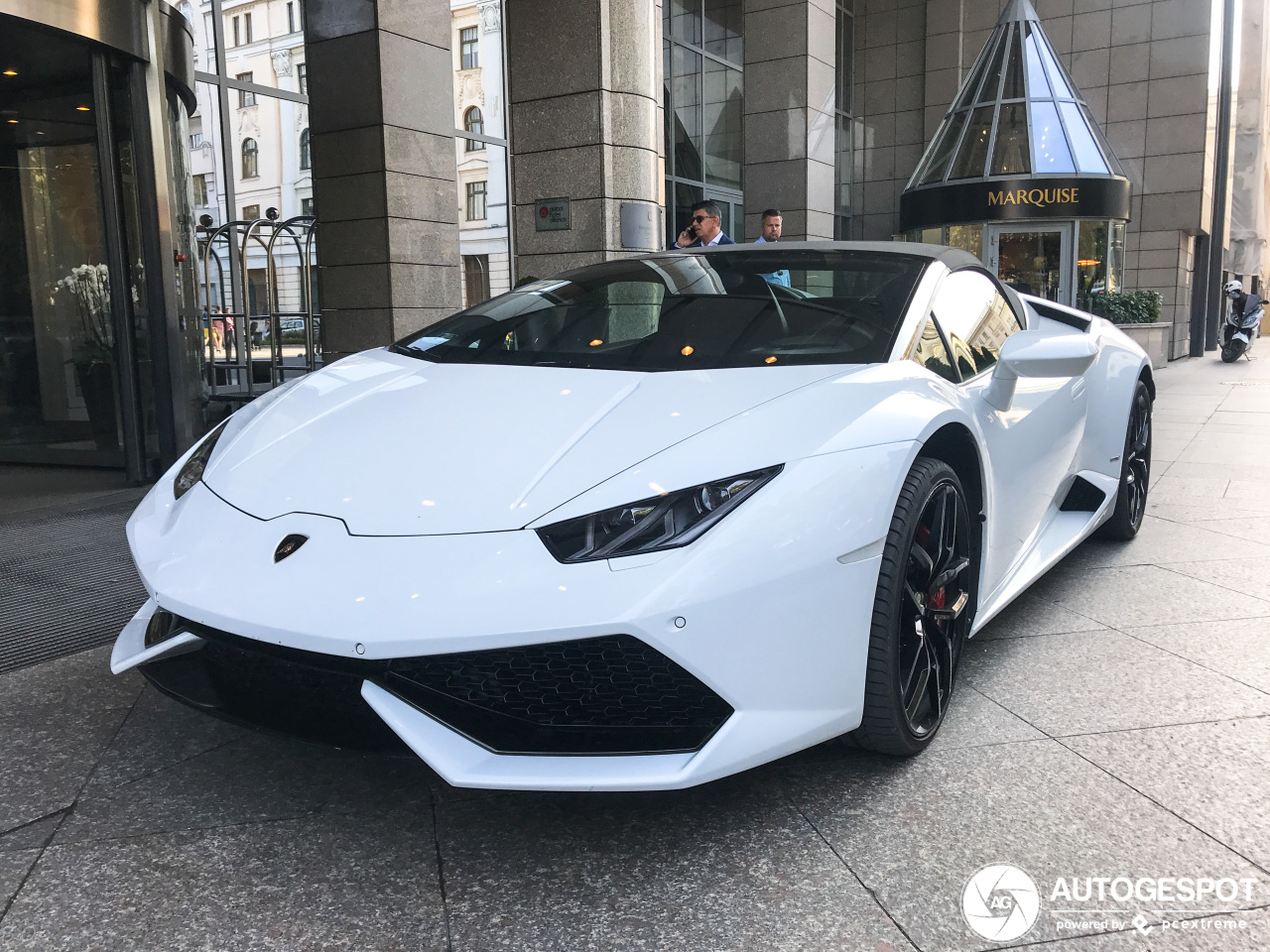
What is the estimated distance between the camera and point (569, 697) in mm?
2000

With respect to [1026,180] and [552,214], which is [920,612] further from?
[1026,180]

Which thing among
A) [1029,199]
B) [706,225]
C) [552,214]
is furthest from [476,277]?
[1029,199]

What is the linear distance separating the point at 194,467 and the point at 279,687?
87 centimetres

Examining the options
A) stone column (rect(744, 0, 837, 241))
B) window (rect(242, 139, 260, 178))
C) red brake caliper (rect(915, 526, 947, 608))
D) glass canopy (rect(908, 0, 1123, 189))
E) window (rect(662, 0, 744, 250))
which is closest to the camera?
red brake caliper (rect(915, 526, 947, 608))

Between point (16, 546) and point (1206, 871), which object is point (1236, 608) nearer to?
point (1206, 871)

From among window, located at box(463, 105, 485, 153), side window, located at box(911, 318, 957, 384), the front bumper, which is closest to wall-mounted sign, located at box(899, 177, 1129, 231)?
window, located at box(463, 105, 485, 153)

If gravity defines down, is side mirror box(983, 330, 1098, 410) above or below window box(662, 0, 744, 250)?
below

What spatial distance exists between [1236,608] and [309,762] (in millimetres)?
3254

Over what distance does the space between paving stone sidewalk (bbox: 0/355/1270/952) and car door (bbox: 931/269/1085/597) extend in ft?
1.50

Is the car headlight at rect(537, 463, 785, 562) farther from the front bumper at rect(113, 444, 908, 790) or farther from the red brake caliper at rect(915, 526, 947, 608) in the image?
the red brake caliper at rect(915, 526, 947, 608)

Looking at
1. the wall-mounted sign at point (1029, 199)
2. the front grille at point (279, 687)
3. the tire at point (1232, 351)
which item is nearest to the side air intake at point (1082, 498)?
the front grille at point (279, 687)

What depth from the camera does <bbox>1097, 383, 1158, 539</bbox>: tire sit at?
183 inches

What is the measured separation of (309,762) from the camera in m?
2.58

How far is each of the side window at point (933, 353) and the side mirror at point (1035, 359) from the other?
190mm
